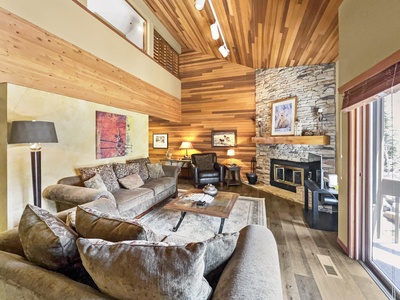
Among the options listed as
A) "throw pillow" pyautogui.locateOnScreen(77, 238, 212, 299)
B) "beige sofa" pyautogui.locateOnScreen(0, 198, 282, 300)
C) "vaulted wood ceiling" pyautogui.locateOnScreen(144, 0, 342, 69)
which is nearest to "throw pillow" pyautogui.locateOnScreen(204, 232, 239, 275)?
"beige sofa" pyautogui.locateOnScreen(0, 198, 282, 300)

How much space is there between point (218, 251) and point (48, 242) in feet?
2.70

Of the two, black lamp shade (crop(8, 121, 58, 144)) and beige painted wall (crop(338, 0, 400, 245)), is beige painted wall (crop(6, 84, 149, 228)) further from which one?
beige painted wall (crop(338, 0, 400, 245))

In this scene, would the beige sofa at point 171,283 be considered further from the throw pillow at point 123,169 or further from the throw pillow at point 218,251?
the throw pillow at point 123,169

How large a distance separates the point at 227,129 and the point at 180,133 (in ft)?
5.52

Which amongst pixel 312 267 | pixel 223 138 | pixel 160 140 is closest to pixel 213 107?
pixel 223 138

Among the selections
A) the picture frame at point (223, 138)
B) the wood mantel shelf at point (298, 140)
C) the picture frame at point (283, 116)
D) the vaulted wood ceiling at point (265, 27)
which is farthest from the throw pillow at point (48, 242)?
the picture frame at point (223, 138)

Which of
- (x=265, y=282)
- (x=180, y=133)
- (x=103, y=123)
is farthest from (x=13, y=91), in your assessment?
(x=180, y=133)

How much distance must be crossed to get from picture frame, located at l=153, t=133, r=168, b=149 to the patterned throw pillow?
1824 millimetres

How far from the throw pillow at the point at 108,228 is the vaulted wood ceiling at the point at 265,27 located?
3.19 meters

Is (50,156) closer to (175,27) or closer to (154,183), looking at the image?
(154,183)

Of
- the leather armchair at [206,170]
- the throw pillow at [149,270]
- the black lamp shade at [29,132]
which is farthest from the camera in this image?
the leather armchair at [206,170]

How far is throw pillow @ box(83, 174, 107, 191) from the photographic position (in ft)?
8.86

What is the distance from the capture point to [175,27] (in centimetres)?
524

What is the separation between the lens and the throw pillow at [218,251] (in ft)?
3.04
